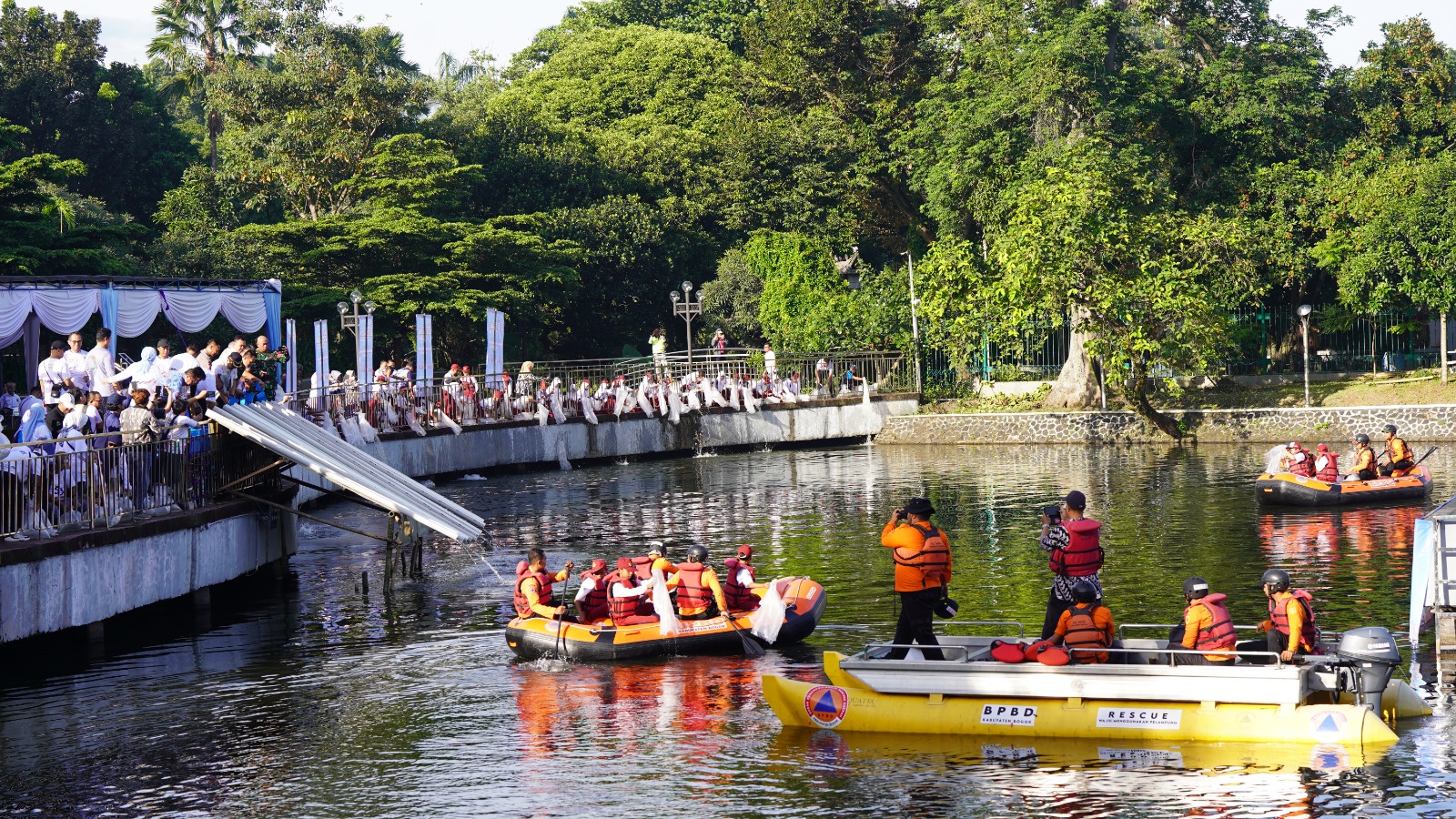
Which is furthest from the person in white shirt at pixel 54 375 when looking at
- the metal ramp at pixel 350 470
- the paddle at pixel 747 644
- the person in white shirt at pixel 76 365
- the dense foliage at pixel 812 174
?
the dense foliage at pixel 812 174

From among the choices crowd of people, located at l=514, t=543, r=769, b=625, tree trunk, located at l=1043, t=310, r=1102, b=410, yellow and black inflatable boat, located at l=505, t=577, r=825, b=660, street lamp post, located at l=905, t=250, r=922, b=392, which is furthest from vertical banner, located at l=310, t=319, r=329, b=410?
tree trunk, located at l=1043, t=310, r=1102, b=410

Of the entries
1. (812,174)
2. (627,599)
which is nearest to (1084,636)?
(627,599)

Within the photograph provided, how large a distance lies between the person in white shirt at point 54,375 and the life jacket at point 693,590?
1024cm

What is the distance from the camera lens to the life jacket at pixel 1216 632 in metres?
15.1

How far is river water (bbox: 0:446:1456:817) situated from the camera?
548 inches

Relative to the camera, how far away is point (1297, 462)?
1265 inches

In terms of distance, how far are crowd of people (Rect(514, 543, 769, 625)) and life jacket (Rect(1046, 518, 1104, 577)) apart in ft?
16.2

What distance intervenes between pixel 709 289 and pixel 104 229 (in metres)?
25.4

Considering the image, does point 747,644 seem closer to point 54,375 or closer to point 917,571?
point 917,571

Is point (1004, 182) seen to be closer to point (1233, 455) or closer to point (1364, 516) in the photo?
point (1233, 455)

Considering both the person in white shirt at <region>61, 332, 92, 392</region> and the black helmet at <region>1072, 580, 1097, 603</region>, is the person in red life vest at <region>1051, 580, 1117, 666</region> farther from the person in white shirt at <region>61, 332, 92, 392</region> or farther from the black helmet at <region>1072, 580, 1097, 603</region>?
the person in white shirt at <region>61, 332, 92, 392</region>

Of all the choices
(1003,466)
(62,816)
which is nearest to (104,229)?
(1003,466)

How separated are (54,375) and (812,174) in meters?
39.0

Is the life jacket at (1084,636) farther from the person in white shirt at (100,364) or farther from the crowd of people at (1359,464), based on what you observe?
the crowd of people at (1359,464)
